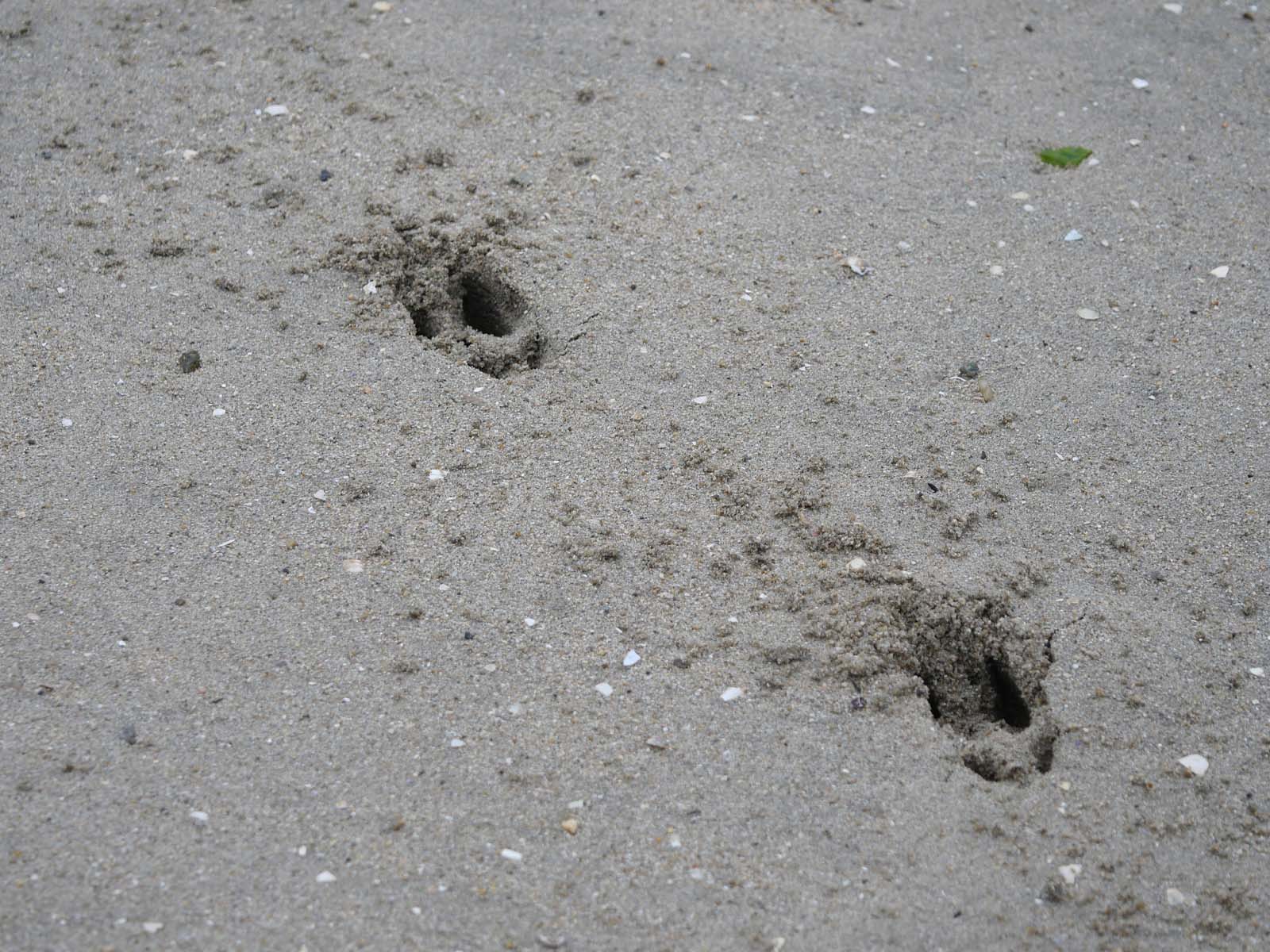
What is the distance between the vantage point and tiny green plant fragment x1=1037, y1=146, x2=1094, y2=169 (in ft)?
14.4

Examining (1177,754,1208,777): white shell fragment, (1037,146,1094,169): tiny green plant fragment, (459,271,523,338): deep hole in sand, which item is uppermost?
(1037,146,1094,169): tiny green plant fragment

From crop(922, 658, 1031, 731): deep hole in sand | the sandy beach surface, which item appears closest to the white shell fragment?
the sandy beach surface

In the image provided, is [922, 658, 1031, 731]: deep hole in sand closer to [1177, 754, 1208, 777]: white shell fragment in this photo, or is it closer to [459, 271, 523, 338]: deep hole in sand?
[1177, 754, 1208, 777]: white shell fragment

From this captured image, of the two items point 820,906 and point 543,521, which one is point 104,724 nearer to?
point 543,521

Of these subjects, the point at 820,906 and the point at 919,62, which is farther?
the point at 919,62

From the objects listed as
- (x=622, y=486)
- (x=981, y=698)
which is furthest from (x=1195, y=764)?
(x=622, y=486)

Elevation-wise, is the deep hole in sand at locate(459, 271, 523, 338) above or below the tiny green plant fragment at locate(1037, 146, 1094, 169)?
below

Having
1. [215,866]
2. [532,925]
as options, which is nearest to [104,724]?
[215,866]

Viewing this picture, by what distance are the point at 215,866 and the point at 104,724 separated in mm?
465

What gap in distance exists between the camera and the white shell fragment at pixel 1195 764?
2572 mm

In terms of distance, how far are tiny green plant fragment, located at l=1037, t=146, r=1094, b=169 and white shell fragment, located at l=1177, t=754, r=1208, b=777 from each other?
258 cm

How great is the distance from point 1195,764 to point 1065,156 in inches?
105

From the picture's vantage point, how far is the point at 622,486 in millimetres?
3123

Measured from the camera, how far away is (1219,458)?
333 centimetres
